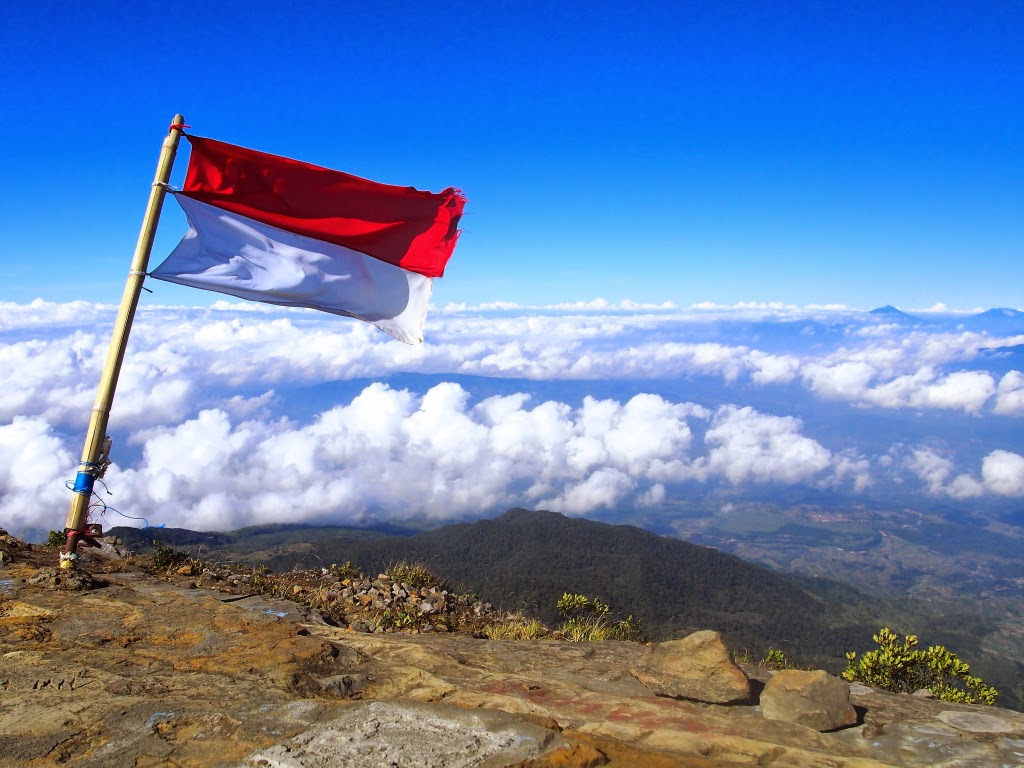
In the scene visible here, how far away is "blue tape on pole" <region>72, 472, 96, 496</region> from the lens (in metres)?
7.14

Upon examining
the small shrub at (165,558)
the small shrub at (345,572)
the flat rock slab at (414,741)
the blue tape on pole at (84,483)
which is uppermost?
the blue tape on pole at (84,483)

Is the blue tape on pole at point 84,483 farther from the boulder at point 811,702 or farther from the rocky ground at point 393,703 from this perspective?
the boulder at point 811,702

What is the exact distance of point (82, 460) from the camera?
7.16 m

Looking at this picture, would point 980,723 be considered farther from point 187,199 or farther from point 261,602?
point 187,199

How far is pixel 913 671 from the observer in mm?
8359

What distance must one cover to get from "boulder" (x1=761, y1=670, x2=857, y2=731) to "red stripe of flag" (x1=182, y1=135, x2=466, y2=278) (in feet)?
21.6

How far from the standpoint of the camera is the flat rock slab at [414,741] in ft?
11.2

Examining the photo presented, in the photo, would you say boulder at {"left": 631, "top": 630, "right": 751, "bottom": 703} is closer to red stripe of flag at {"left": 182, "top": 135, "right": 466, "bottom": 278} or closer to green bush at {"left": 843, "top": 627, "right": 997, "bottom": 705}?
green bush at {"left": 843, "top": 627, "right": 997, "bottom": 705}

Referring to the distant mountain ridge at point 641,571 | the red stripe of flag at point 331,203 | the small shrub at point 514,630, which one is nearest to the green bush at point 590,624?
the small shrub at point 514,630

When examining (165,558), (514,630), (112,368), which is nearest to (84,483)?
(112,368)

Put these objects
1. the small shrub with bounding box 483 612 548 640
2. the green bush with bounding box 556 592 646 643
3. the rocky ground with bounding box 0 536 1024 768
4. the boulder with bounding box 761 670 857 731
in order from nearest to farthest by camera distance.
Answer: the rocky ground with bounding box 0 536 1024 768
the boulder with bounding box 761 670 857 731
the small shrub with bounding box 483 612 548 640
the green bush with bounding box 556 592 646 643

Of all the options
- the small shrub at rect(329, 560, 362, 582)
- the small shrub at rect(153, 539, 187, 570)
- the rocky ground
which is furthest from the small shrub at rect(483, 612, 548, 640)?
the small shrub at rect(153, 539, 187, 570)

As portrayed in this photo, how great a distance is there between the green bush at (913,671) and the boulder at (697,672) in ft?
12.8

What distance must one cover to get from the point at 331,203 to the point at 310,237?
0.55 m
